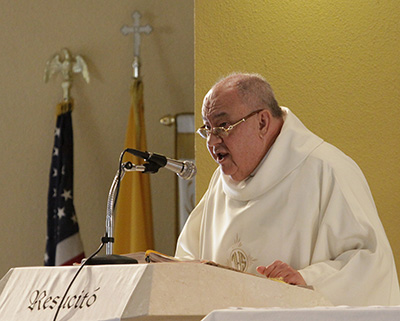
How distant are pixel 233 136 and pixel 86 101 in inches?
141

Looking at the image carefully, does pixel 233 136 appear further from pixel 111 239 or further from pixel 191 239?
pixel 111 239

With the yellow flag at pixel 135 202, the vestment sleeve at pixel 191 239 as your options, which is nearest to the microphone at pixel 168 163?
the vestment sleeve at pixel 191 239

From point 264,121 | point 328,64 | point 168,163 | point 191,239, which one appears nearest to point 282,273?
point 168,163

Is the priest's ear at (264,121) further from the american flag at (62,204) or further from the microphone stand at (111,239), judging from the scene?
the american flag at (62,204)

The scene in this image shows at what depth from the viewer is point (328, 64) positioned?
14.6 feet

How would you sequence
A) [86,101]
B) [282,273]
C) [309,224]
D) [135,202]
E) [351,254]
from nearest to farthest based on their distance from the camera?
1. [282,273]
2. [351,254]
3. [309,224]
4. [135,202]
5. [86,101]

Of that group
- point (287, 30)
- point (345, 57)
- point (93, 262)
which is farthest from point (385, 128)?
point (93, 262)

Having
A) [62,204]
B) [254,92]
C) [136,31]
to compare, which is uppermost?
[136,31]

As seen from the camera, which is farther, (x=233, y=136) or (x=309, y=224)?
(x=233, y=136)

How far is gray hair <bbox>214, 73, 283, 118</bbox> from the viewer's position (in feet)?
11.6

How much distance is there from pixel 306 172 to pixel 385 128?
109cm

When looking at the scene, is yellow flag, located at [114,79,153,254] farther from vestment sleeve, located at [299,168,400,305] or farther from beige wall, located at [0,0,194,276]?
vestment sleeve, located at [299,168,400,305]

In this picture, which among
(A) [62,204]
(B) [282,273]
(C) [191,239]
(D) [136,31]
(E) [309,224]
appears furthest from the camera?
(D) [136,31]

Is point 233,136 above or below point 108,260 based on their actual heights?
above
